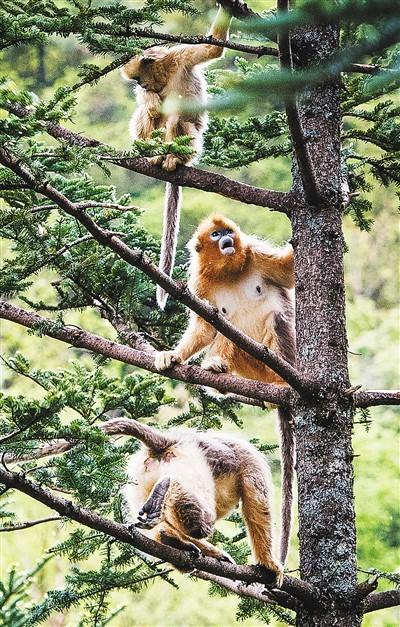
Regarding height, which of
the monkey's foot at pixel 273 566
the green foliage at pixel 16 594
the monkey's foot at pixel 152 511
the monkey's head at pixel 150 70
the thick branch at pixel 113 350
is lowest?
the green foliage at pixel 16 594

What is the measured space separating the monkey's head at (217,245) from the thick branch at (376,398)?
112 cm

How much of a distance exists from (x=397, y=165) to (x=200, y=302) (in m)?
1.16

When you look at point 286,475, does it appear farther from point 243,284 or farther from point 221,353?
point 243,284

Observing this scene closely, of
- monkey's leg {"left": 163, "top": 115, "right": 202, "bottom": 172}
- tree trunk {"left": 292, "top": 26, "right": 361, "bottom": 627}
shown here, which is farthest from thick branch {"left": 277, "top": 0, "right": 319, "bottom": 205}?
monkey's leg {"left": 163, "top": 115, "right": 202, "bottom": 172}

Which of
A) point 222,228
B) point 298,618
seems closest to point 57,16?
point 222,228

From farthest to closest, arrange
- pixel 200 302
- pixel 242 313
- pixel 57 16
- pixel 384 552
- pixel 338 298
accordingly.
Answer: pixel 384 552, pixel 242 313, pixel 338 298, pixel 57 16, pixel 200 302

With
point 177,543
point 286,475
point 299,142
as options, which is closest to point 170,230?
point 286,475

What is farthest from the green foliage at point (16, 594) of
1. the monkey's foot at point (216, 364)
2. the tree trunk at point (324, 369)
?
the monkey's foot at point (216, 364)

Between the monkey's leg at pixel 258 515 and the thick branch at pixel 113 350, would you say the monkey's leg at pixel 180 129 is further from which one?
the monkey's leg at pixel 258 515

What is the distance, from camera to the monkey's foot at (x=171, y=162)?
2.98m

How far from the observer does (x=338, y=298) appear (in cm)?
267

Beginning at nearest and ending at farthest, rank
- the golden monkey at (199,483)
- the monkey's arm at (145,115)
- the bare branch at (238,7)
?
the bare branch at (238,7), the golden monkey at (199,483), the monkey's arm at (145,115)

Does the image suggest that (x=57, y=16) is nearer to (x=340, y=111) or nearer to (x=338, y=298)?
(x=340, y=111)

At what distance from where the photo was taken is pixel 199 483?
2875 millimetres
